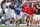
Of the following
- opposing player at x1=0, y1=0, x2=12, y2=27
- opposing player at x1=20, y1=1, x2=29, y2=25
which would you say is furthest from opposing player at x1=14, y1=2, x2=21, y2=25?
opposing player at x1=0, y1=0, x2=12, y2=27

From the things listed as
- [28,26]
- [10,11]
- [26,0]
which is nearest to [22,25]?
[28,26]

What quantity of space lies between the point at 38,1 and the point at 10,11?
1.01 meters

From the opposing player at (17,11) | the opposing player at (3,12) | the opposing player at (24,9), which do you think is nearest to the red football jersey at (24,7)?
the opposing player at (24,9)

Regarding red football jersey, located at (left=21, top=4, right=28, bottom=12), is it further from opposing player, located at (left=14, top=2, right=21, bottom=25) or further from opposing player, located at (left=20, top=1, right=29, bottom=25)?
opposing player, located at (left=14, top=2, right=21, bottom=25)

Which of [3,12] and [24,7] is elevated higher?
[24,7]

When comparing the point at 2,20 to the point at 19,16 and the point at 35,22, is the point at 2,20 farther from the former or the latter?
the point at 35,22

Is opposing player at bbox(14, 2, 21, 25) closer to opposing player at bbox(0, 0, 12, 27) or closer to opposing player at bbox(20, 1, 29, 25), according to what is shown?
opposing player at bbox(20, 1, 29, 25)

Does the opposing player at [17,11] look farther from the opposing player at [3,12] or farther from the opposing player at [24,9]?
the opposing player at [3,12]

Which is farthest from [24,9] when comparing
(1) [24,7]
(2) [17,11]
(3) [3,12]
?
(3) [3,12]

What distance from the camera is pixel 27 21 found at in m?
2.66

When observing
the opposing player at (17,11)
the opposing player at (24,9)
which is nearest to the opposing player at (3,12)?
the opposing player at (17,11)

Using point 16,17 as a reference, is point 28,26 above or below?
below

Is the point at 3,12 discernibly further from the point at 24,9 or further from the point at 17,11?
the point at 24,9

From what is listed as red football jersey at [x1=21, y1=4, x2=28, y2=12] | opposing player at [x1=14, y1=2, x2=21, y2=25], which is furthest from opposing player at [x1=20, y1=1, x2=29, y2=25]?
opposing player at [x1=14, y1=2, x2=21, y2=25]
